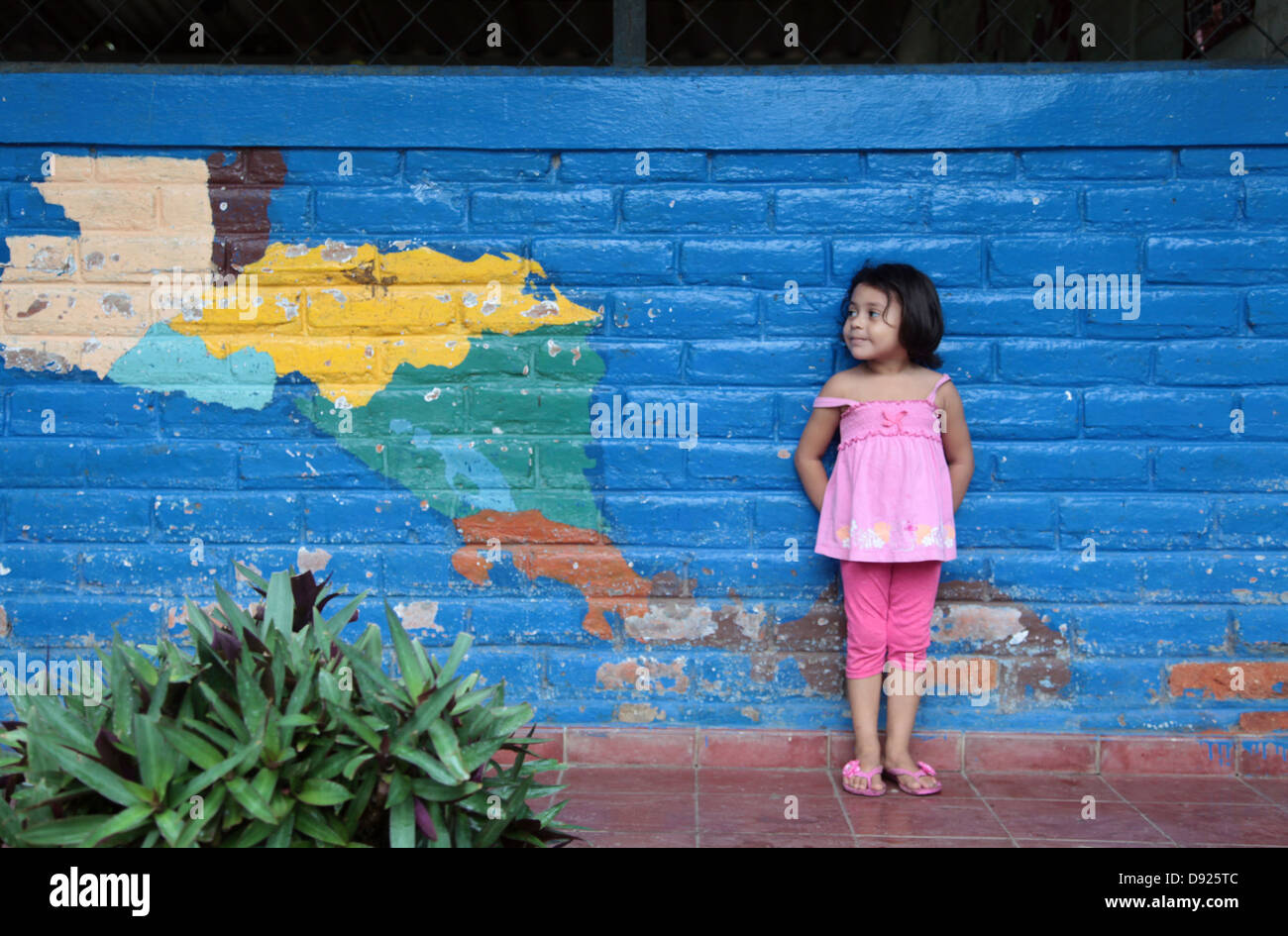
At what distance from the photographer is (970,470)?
3701 mm

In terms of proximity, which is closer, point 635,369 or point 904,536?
point 904,536

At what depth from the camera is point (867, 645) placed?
3.65m

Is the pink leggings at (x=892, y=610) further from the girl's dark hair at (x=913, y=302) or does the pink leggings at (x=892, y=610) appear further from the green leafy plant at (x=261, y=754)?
the green leafy plant at (x=261, y=754)

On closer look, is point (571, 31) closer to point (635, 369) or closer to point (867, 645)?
point (635, 369)

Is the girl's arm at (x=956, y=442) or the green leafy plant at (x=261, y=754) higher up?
the girl's arm at (x=956, y=442)

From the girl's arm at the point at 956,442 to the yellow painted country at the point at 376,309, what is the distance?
128cm

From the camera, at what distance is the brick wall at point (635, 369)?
377cm

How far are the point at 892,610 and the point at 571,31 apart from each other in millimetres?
5134

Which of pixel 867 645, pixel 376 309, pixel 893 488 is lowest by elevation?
pixel 867 645

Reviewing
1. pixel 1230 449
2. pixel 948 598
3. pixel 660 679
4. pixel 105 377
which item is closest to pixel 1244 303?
pixel 1230 449

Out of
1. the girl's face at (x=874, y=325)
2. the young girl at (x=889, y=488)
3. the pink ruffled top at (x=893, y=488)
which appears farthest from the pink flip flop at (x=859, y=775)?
the girl's face at (x=874, y=325)

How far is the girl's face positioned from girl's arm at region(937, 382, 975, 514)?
10.3 inches

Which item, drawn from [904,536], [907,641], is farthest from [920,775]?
[904,536]

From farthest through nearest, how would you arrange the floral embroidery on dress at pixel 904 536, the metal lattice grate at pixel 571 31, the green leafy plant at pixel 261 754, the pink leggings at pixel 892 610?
1. the metal lattice grate at pixel 571 31
2. the pink leggings at pixel 892 610
3. the floral embroidery on dress at pixel 904 536
4. the green leafy plant at pixel 261 754
